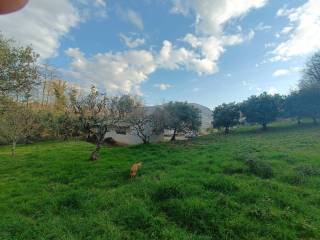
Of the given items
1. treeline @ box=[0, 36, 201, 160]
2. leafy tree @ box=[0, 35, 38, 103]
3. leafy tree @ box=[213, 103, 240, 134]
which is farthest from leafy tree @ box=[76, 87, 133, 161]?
leafy tree @ box=[213, 103, 240, 134]

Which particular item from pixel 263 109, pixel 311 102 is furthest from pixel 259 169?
pixel 311 102

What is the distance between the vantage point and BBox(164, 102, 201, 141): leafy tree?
133 feet

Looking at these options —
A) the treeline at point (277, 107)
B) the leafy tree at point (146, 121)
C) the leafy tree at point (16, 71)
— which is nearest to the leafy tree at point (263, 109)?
the treeline at point (277, 107)

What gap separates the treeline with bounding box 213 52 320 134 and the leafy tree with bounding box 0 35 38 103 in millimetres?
43143

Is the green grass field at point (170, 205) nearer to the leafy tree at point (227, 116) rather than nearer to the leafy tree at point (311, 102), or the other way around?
the leafy tree at point (227, 116)

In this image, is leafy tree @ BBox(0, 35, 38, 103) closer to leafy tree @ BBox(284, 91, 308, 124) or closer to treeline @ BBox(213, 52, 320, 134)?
treeline @ BBox(213, 52, 320, 134)

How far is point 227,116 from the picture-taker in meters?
52.3

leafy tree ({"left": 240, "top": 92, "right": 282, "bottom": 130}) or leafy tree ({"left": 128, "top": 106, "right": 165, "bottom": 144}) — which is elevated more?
leafy tree ({"left": 240, "top": 92, "right": 282, "bottom": 130})

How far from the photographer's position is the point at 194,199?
9.60 meters

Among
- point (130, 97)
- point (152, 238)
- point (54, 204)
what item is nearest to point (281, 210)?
point (152, 238)

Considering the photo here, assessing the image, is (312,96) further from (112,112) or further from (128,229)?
(128,229)

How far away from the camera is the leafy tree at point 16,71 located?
1423 cm

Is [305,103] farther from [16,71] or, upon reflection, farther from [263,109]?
[16,71]

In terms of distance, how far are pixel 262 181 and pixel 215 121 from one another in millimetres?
42781
